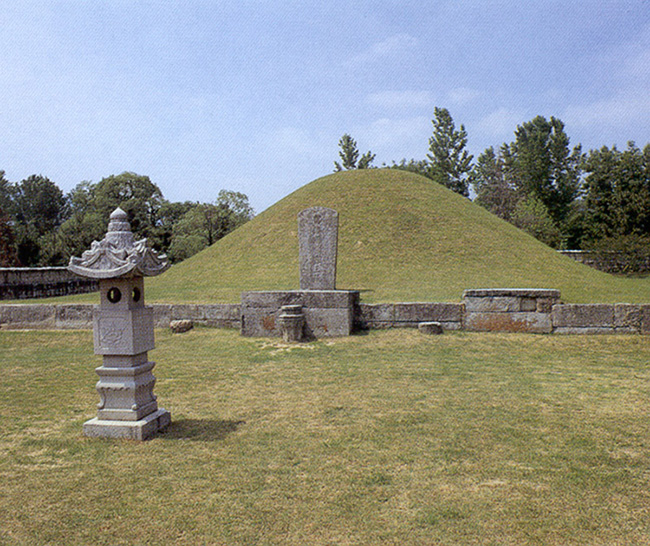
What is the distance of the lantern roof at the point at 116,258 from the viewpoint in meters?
4.09

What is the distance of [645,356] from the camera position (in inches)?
269

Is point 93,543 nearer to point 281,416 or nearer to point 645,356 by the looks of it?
point 281,416

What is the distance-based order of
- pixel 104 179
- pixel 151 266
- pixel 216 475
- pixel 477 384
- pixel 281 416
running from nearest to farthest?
pixel 216 475
pixel 151 266
pixel 281 416
pixel 477 384
pixel 104 179

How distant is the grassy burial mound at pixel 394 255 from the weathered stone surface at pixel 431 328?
4844mm

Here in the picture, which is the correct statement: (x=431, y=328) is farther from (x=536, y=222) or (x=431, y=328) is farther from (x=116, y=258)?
(x=536, y=222)

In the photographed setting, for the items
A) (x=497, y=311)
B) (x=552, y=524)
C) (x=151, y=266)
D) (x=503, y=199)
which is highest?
(x=503, y=199)

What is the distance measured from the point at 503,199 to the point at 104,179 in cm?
3662

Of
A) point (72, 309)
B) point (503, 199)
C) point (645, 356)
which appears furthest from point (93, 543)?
point (503, 199)

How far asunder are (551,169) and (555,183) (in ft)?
4.93

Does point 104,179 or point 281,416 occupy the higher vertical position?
point 104,179

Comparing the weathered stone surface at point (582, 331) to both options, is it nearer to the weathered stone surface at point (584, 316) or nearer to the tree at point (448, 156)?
the weathered stone surface at point (584, 316)

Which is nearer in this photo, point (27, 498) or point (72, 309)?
point (27, 498)

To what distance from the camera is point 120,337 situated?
4230 millimetres

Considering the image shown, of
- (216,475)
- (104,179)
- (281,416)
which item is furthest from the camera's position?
(104,179)
